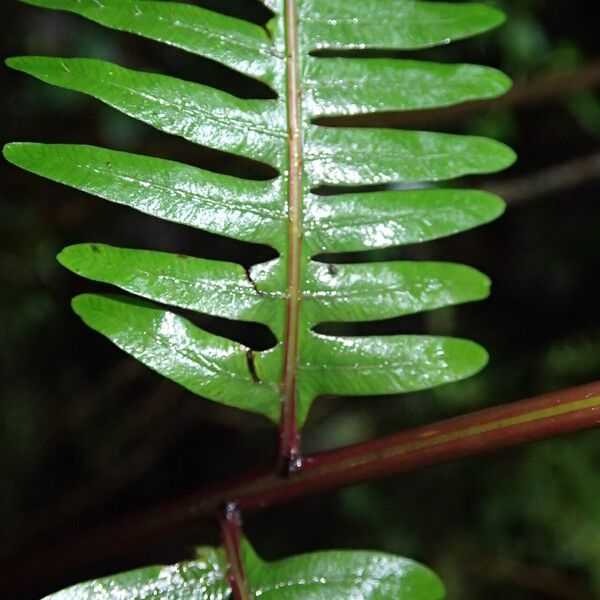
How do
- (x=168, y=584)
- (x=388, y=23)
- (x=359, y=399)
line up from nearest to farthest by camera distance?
(x=168, y=584) < (x=388, y=23) < (x=359, y=399)

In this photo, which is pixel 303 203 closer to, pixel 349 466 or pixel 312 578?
pixel 349 466

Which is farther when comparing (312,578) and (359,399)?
(359,399)

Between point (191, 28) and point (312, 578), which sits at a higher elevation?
point (191, 28)

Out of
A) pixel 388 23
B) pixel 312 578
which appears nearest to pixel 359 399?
pixel 312 578

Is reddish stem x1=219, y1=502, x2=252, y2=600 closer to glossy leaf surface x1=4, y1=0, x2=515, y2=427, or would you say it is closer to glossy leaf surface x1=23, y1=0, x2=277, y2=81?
glossy leaf surface x1=4, y1=0, x2=515, y2=427

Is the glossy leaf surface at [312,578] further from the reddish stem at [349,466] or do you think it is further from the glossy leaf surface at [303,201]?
the glossy leaf surface at [303,201]

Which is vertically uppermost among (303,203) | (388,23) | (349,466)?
(388,23)

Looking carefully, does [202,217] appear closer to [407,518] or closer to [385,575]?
[385,575]

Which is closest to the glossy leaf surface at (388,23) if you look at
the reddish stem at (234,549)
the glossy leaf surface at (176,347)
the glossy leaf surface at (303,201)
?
the glossy leaf surface at (303,201)
